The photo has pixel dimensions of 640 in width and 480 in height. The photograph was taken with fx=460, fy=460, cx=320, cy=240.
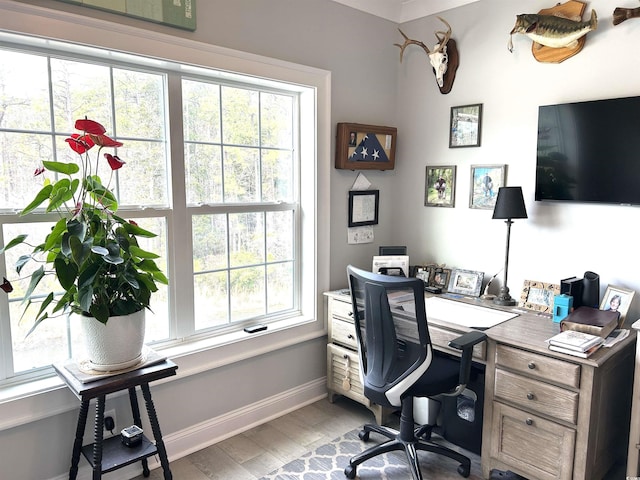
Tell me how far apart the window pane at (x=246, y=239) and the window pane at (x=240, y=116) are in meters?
0.44

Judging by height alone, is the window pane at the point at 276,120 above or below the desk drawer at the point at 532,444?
above

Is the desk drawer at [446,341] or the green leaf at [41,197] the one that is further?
the desk drawer at [446,341]

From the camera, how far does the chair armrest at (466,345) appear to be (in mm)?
2004

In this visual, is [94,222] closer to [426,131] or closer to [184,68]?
[184,68]

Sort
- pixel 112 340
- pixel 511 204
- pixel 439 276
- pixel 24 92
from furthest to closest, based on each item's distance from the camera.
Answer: pixel 439 276, pixel 511 204, pixel 24 92, pixel 112 340

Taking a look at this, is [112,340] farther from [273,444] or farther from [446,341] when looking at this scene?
[446,341]

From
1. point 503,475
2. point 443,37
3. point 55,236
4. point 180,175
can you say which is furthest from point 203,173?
point 503,475

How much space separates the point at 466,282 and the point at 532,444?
1048 mm

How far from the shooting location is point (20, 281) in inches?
78.1

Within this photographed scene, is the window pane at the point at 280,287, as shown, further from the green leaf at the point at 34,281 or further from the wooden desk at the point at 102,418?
the green leaf at the point at 34,281

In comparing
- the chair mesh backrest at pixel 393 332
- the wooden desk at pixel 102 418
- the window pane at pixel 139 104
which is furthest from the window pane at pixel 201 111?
the wooden desk at pixel 102 418

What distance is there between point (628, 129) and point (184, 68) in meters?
2.20

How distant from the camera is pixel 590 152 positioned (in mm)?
2371

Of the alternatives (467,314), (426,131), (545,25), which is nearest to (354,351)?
(467,314)
